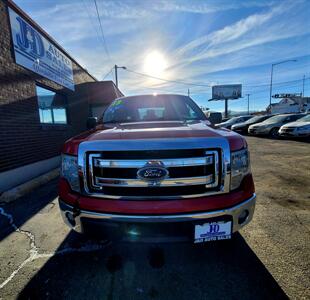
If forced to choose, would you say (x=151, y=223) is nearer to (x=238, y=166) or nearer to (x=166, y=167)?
(x=166, y=167)

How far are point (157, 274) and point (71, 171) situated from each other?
1311mm

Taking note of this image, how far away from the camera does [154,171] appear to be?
1729mm

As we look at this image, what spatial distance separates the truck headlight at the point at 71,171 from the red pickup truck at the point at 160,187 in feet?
0.03

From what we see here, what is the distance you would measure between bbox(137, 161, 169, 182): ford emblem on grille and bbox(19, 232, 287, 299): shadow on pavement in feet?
2.07

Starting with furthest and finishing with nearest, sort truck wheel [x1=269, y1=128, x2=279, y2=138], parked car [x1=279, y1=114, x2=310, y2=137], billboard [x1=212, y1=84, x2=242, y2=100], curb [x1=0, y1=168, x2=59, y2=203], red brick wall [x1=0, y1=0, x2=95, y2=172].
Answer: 1. billboard [x1=212, y1=84, x2=242, y2=100]
2. truck wheel [x1=269, y1=128, x2=279, y2=138]
3. parked car [x1=279, y1=114, x2=310, y2=137]
4. red brick wall [x1=0, y1=0, x2=95, y2=172]
5. curb [x1=0, y1=168, x2=59, y2=203]

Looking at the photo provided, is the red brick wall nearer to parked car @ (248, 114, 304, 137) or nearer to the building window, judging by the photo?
the building window

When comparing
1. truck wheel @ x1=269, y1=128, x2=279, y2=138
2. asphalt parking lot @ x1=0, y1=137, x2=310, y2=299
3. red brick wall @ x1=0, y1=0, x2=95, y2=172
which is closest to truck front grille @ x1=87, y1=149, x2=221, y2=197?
asphalt parking lot @ x1=0, y1=137, x2=310, y2=299

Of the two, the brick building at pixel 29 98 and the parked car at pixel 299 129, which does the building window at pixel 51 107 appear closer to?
the brick building at pixel 29 98

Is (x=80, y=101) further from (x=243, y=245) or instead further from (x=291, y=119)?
(x=291, y=119)

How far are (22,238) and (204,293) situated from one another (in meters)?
2.41

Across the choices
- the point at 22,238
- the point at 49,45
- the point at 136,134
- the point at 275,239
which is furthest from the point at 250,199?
the point at 49,45

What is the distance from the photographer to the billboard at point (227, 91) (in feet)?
157

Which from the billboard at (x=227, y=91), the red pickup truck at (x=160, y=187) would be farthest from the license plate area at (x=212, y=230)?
the billboard at (x=227, y=91)

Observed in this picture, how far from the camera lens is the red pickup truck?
1707mm
